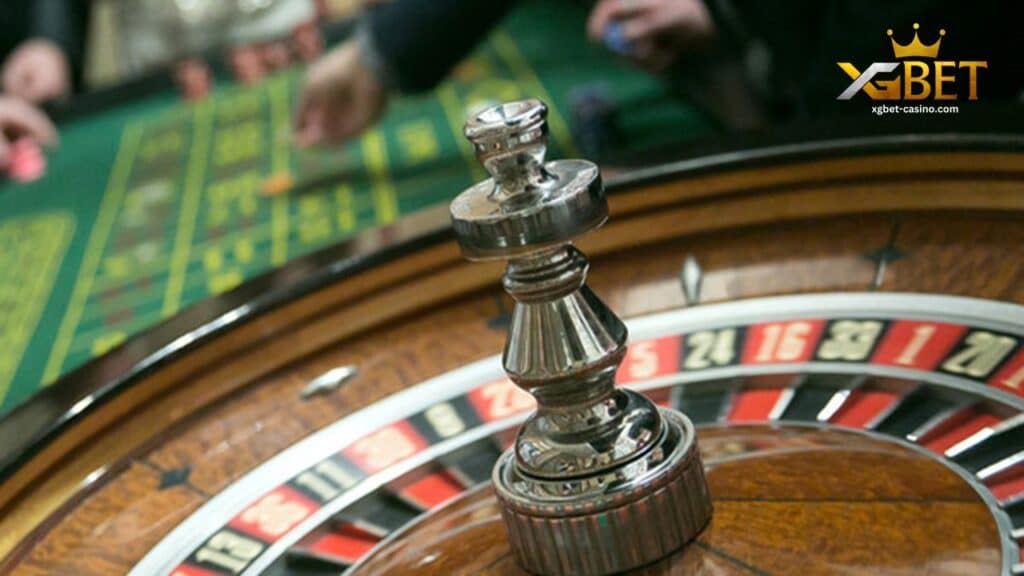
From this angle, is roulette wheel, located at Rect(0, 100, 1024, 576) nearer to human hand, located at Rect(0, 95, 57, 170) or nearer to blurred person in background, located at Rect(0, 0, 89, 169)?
blurred person in background, located at Rect(0, 0, 89, 169)

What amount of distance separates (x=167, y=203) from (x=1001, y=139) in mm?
2139

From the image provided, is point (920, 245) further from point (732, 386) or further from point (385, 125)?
point (385, 125)

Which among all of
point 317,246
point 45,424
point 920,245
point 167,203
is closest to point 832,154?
point 920,245

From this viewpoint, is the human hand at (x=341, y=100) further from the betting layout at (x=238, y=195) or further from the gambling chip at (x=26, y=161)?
the gambling chip at (x=26, y=161)

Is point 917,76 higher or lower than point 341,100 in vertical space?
higher

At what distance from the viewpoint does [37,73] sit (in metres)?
4.92

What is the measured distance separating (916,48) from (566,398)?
1.14 meters

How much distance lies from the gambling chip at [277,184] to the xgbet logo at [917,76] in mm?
1302

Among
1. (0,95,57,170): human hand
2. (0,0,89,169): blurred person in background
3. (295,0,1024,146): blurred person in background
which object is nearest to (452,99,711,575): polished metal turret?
(295,0,1024,146): blurred person in background

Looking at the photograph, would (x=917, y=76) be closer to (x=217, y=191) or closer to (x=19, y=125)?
(x=217, y=191)

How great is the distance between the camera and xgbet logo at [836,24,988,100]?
1622 millimetres

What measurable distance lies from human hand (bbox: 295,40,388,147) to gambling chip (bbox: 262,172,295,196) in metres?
0.13

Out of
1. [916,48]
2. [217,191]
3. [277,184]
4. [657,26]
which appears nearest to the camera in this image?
[916,48]

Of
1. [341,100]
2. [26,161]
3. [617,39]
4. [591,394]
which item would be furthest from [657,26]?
[26,161]
